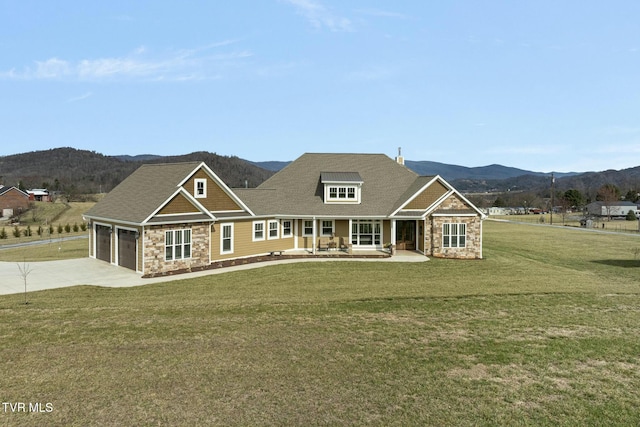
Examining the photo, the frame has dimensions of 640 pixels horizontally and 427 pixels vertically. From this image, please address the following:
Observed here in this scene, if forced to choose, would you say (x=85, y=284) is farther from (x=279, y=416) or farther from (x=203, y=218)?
(x=279, y=416)

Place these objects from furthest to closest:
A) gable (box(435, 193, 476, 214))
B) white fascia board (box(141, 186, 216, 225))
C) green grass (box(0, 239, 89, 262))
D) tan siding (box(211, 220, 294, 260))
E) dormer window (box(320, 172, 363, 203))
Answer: dormer window (box(320, 172, 363, 203)), green grass (box(0, 239, 89, 262)), gable (box(435, 193, 476, 214)), tan siding (box(211, 220, 294, 260)), white fascia board (box(141, 186, 216, 225))

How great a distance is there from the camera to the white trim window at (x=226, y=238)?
25.9 meters

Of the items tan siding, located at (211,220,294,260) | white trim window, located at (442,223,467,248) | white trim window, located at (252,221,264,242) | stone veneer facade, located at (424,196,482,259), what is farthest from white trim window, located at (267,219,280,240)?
white trim window, located at (442,223,467,248)

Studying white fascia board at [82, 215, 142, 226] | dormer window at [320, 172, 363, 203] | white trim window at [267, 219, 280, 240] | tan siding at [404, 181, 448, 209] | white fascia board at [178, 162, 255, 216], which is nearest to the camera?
white fascia board at [82, 215, 142, 226]

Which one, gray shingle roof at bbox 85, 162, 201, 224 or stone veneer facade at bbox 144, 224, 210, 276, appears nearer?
stone veneer facade at bbox 144, 224, 210, 276

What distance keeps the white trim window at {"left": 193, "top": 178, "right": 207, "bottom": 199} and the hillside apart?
81.9m

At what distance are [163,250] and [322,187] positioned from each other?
13.4 m

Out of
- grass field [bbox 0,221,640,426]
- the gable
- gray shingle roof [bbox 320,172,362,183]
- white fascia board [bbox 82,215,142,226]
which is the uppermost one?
gray shingle roof [bbox 320,172,362,183]

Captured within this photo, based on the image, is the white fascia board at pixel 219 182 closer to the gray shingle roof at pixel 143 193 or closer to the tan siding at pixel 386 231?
the gray shingle roof at pixel 143 193

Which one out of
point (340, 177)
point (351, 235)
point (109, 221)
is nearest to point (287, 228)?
point (351, 235)

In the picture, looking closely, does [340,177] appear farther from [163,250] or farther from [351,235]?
[163,250]

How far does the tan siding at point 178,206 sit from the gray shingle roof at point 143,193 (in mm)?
383

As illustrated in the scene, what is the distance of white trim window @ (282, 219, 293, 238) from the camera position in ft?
97.5

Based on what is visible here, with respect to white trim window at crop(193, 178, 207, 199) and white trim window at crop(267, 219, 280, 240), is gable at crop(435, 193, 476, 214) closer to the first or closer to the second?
white trim window at crop(267, 219, 280, 240)
